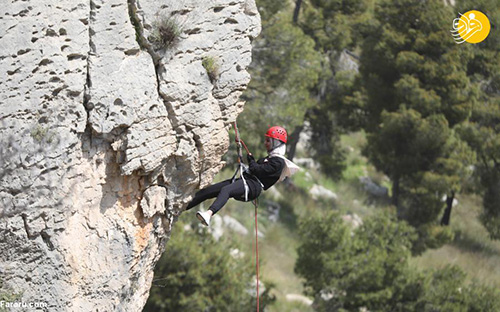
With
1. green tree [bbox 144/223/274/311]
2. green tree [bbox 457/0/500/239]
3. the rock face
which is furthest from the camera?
green tree [bbox 457/0/500/239]

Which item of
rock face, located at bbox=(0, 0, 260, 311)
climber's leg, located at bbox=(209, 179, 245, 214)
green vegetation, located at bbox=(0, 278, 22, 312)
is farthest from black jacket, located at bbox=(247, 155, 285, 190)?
green vegetation, located at bbox=(0, 278, 22, 312)

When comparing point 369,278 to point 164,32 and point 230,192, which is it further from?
point 164,32

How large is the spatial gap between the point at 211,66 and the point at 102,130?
158cm

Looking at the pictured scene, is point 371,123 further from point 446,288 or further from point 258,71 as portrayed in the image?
point 446,288

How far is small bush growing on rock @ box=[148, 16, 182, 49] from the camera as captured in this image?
7.24 metres

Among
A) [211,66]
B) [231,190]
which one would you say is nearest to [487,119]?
[231,190]

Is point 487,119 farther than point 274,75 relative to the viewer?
Yes

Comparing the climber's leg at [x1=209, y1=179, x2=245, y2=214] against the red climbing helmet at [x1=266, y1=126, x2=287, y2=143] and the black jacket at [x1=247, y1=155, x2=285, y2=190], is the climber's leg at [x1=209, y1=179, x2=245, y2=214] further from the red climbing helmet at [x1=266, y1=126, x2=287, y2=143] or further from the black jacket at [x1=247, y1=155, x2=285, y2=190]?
the red climbing helmet at [x1=266, y1=126, x2=287, y2=143]

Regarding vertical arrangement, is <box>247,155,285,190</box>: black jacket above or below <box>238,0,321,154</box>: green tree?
above

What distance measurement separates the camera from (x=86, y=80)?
684cm

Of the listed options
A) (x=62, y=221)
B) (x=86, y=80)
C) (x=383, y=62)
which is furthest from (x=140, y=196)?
(x=383, y=62)

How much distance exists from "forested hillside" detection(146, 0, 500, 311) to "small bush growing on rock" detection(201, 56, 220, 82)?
927cm

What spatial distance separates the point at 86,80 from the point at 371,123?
21.9 metres

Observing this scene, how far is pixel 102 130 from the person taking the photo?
6.93 meters
